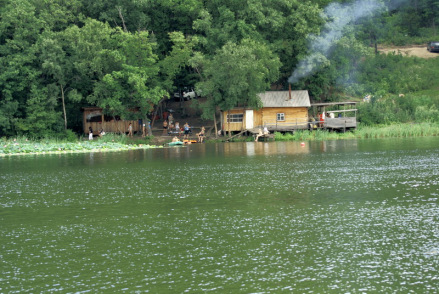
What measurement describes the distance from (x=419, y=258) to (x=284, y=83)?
54409mm

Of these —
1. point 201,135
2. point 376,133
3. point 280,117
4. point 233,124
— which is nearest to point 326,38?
point 280,117

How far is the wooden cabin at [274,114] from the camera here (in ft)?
206

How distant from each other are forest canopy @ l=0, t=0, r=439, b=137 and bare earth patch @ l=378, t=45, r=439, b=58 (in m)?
10.4

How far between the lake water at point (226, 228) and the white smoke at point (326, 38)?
86.6ft

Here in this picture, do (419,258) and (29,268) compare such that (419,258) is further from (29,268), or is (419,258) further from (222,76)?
(222,76)

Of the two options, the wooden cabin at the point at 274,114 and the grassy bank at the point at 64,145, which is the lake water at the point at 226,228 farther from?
the wooden cabin at the point at 274,114

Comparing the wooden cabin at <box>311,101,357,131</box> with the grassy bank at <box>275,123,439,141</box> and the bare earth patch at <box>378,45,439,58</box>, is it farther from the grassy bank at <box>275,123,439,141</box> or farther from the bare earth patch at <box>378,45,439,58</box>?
the bare earth patch at <box>378,45,439,58</box>

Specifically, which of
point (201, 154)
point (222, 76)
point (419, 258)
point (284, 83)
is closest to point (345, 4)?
point (284, 83)

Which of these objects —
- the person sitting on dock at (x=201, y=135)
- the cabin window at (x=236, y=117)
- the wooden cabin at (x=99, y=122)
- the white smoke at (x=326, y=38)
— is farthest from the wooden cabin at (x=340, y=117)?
the wooden cabin at (x=99, y=122)

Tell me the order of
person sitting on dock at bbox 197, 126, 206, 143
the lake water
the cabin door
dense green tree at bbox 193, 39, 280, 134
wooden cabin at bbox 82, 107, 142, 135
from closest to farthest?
the lake water
dense green tree at bbox 193, 39, 280, 134
person sitting on dock at bbox 197, 126, 206, 143
the cabin door
wooden cabin at bbox 82, 107, 142, 135

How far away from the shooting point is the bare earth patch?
7775 centimetres

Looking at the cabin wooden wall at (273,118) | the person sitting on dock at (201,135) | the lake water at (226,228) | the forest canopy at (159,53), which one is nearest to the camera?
the lake water at (226,228)

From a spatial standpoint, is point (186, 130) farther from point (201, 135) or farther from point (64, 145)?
point (64, 145)

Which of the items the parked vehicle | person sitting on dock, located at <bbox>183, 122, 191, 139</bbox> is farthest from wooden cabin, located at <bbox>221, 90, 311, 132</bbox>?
the parked vehicle
